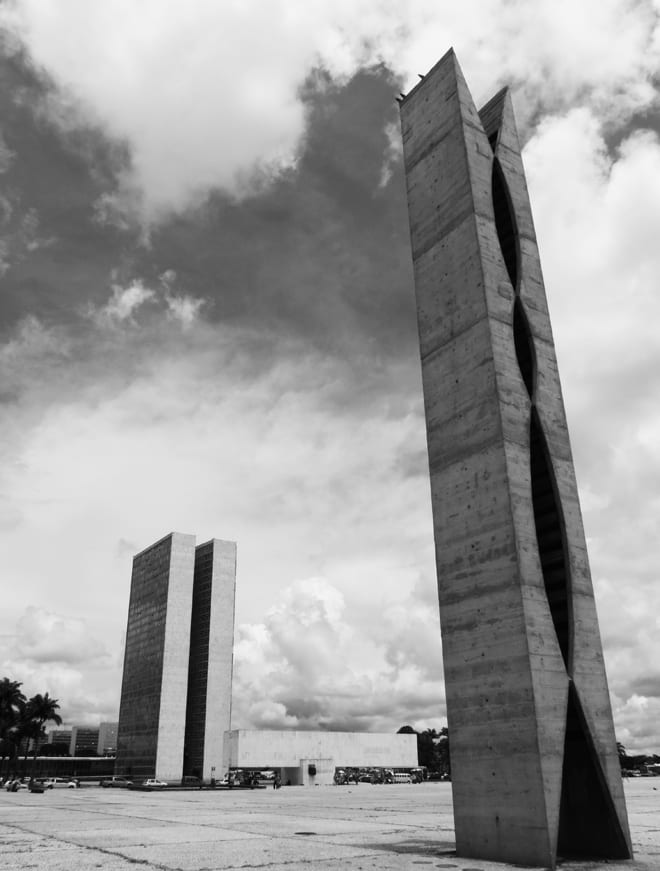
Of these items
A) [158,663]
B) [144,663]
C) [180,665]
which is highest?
[144,663]

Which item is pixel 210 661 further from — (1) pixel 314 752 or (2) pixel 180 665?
(1) pixel 314 752

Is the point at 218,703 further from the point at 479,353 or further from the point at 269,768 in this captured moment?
the point at 479,353

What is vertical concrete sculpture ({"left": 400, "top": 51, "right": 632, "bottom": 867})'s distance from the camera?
19.9 meters

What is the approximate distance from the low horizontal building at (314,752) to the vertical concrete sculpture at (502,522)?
107m

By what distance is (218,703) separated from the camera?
12731cm

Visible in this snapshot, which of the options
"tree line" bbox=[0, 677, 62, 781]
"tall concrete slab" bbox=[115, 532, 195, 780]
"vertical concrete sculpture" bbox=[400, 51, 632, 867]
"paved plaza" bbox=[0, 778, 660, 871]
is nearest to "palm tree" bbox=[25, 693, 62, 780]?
"tree line" bbox=[0, 677, 62, 781]

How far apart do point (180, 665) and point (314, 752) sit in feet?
118

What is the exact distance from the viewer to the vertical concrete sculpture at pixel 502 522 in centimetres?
1988

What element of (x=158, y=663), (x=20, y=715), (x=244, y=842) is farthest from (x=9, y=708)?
(x=244, y=842)

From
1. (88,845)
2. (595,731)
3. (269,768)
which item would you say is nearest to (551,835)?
(595,731)

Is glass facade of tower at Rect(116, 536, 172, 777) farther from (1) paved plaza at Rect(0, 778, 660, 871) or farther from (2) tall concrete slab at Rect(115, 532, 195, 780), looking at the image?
(1) paved plaza at Rect(0, 778, 660, 871)

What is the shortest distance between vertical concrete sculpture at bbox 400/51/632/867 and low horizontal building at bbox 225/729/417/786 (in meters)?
107

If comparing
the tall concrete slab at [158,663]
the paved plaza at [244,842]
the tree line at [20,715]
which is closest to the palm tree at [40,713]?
the tree line at [20,715]

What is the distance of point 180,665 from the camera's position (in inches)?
5049
